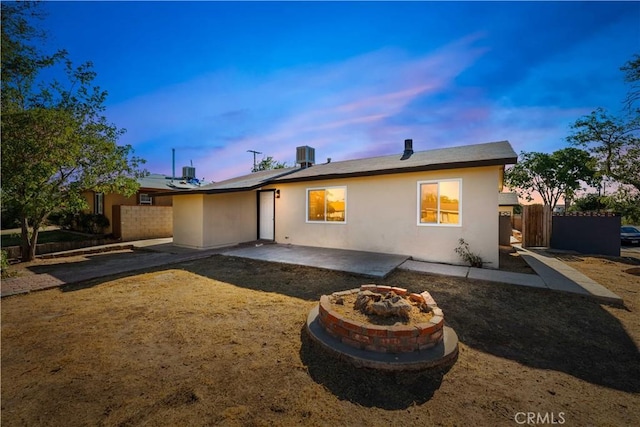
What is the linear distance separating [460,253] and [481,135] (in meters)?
7.78

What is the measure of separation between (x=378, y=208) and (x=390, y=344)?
580cm

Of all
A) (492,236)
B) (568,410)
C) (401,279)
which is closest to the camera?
(568,410)

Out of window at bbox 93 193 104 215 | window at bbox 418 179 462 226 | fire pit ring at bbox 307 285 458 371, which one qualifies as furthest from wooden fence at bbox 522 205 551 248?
window at bbox 93 193 104 215

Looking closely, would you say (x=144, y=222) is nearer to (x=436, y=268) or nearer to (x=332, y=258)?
(x=332, y=258)

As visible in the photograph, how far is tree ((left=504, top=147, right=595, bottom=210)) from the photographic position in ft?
62.7

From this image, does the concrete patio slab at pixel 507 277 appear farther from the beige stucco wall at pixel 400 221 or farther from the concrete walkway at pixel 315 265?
the beige stucco wall at pixel 400 221

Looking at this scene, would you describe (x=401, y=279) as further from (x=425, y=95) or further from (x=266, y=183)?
(x=425, y=95)

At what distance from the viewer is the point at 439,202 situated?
7125 millimetres

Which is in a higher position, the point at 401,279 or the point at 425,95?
the point at 425,95

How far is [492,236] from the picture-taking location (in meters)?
6.46

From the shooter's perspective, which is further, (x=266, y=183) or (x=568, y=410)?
(x=266, y=183)

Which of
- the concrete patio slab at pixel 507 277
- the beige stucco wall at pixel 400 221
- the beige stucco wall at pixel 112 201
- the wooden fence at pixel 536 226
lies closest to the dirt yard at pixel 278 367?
the concrete patio slab at pixel 507 277

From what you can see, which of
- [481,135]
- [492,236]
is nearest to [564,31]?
[481,135]

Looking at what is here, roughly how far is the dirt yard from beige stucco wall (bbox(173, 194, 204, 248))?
204 inches
